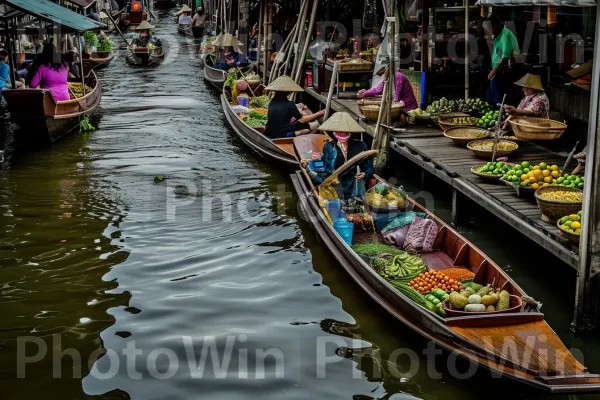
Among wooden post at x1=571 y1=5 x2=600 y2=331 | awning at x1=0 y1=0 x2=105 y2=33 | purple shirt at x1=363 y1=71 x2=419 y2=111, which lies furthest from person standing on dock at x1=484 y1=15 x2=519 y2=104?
awning at x1=0 y1=0 x2=105 y2=33

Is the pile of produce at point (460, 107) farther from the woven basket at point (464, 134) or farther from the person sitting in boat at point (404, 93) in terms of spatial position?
the woven basket at point (464, 134)

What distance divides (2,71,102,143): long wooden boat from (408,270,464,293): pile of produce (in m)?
9.27

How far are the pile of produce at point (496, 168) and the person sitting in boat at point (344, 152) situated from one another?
1.41m

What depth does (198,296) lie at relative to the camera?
778 centimetres

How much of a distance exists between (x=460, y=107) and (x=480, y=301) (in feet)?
20.6

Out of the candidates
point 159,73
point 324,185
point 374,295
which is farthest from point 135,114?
point 374,295

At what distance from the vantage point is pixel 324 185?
29.4 feet

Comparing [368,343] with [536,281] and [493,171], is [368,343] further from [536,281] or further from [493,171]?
[493,171]

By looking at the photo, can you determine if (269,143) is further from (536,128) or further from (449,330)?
(449,330)

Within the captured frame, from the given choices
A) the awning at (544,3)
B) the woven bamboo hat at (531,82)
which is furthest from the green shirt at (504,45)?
the awning at (544,3)

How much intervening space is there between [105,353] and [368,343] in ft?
7.84

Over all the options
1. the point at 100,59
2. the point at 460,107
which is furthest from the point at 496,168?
the point at 100,59

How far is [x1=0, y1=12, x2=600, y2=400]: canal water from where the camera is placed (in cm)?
610

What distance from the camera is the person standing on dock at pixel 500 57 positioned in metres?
11.8
